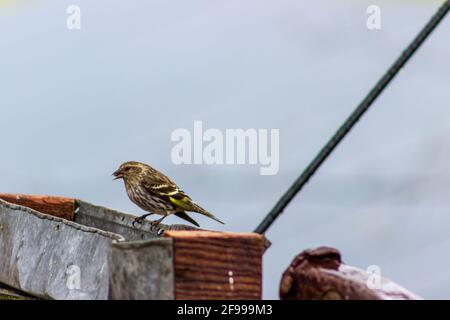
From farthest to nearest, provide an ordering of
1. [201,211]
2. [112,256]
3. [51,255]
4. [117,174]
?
[117,174], [201,211], [51,255], [112,256]

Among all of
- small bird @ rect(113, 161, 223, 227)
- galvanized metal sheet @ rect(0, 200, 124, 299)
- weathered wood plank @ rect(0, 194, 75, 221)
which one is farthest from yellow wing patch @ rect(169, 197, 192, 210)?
galvanized metal sheet @ rect(0, 200, 124, 299)

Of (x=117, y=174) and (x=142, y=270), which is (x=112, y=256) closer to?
(x=142, y=270)

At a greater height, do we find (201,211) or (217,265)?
(201,211)

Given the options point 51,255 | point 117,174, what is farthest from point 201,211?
point 51,255

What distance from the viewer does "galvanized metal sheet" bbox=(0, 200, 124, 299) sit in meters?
9.79

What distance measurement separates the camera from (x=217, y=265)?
7430mm

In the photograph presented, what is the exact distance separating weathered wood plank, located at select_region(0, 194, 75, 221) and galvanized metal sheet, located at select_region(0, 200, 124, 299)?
2.68 ft

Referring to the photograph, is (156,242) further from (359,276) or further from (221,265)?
(359,276)

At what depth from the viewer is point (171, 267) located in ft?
23.8

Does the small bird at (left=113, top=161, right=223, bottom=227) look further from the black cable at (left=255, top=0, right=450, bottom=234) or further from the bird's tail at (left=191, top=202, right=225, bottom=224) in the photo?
the black cable at (left=255, top=0, right=450, bottom=234)

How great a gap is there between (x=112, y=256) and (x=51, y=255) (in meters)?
3.07

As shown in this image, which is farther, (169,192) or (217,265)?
(169,192)

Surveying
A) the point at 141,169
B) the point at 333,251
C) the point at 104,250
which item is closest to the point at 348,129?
the point at 333,251

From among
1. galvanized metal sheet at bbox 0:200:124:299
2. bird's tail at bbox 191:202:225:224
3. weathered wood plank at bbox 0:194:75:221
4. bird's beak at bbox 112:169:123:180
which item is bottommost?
galvanized metal sheet at bbox 0:200:124:299
